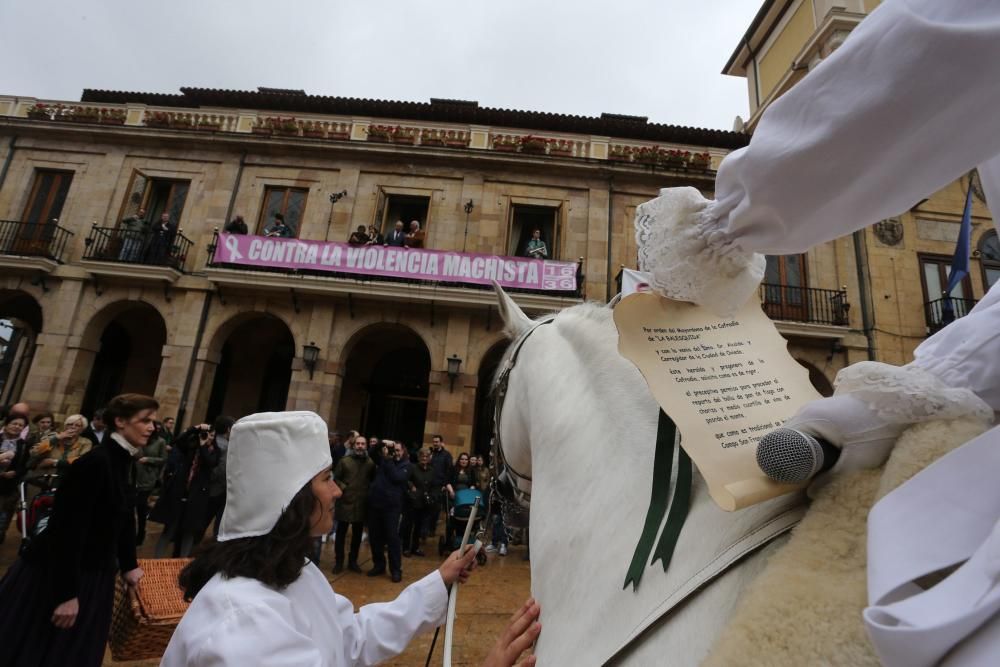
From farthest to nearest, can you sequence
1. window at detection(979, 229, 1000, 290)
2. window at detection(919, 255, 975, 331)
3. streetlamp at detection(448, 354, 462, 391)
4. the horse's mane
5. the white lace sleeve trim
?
window at detection(979, 229, 1000, 290)
window at detection(919, 255, 975, 331)
streetlamp at detection(448, 354, 462, 391)
the horse's mane
the white lace sleeve trim

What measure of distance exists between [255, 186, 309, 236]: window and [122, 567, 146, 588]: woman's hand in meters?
11.8

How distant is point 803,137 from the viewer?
73cm

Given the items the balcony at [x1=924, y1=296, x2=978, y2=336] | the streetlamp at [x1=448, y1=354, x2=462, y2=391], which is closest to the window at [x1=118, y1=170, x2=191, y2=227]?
the streetlamp at [x1=448, y1=354, x2=462, y2=391]

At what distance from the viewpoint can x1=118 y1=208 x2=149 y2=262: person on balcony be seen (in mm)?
12656

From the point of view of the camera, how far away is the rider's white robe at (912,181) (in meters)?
0.52

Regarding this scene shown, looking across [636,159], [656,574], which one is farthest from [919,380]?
[636,159]

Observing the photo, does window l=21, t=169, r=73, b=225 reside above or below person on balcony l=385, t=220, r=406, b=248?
above

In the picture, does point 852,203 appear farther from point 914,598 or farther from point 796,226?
point 914,598

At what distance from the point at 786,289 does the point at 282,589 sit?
13824 millimetres

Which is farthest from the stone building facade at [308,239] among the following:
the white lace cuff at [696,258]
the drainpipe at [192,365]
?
the white lace cuff at [696,258]

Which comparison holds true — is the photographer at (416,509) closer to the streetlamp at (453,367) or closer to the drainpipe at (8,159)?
the streetlamp at (453,367)

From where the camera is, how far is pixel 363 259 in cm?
1205

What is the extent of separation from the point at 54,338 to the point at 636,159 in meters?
15.2

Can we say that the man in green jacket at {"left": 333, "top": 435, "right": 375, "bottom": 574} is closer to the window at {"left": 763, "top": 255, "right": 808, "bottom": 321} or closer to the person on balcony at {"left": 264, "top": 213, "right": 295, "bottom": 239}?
the person on balcony at {"left": 264, "top": 213, "right": 295, "bottom": 239}
